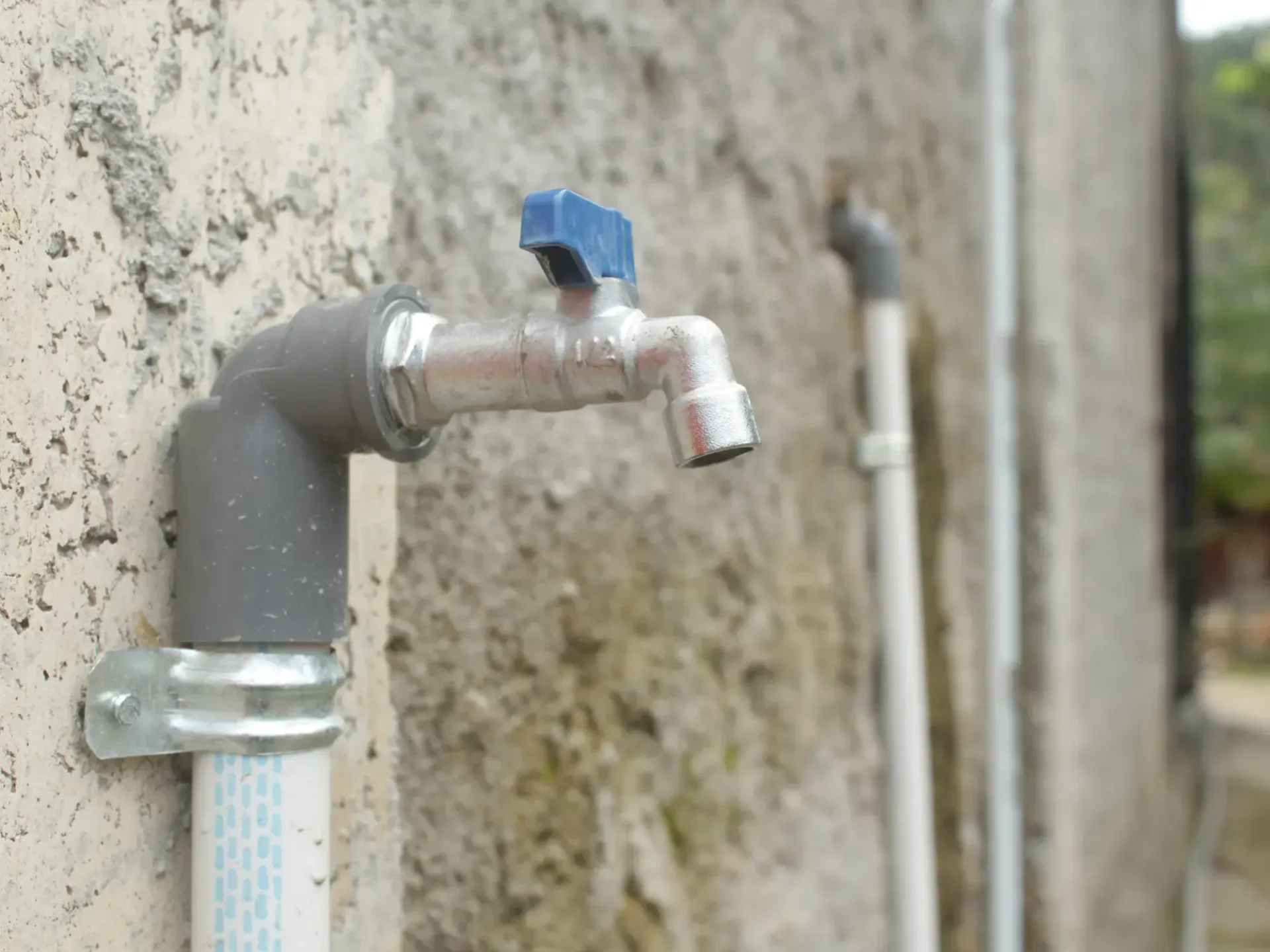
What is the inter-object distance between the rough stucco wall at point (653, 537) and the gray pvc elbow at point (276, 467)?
7.1 inches

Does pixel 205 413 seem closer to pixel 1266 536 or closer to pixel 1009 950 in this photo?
pixel 1009 950

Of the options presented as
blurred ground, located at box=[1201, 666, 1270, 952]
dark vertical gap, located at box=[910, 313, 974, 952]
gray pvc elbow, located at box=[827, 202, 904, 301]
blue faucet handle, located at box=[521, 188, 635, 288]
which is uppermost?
gray pvc elbow, located at box=[827, 202, 904, 301]

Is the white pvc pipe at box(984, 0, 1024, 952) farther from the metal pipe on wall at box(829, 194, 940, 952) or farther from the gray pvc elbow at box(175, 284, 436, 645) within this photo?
the gray pvc elbow at box(175, 284, 436, 645)

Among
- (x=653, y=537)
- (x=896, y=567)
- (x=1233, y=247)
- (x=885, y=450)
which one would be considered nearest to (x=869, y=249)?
(x=885, y=450)

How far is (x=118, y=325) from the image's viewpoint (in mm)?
552

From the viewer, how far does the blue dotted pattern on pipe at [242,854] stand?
545 mm

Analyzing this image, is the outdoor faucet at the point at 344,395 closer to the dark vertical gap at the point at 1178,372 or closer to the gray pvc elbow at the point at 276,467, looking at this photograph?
the gray pvc elbow at the point at 276,467

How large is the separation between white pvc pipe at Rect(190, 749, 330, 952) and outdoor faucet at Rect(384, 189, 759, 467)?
17 cm

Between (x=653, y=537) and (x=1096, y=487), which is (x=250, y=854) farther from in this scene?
(x=1096, y=487)

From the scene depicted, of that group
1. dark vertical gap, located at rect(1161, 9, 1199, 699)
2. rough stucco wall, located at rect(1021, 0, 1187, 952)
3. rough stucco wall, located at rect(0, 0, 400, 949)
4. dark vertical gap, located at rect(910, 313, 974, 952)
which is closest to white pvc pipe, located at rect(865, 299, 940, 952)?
dark vertical gap, located at rect(910, 313, 974, 952)

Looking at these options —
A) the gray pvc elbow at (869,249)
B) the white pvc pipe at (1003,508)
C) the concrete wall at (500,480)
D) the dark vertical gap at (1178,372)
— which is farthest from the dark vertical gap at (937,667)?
the dark vertical gap at (1178,372)

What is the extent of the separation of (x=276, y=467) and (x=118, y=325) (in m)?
0.09

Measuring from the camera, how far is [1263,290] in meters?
9.51

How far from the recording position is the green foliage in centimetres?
925
